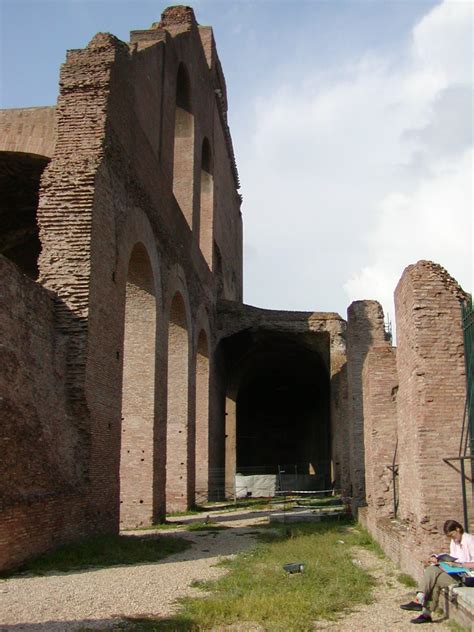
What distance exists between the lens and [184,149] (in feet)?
63.8

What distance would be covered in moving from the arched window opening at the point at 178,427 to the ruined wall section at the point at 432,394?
31.3 ft

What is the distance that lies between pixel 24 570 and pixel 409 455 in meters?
4.11

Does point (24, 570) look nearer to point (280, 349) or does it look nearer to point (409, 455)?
point (409, 455)

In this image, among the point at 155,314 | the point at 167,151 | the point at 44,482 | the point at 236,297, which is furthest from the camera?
the point at 236,297

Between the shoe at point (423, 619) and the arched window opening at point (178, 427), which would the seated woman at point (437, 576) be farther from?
the arched window opening at point (178, 427)

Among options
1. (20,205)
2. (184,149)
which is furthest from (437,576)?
(184,149)

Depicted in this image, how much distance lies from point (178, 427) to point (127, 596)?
10226mm

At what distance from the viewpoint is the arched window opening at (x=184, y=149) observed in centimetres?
1878

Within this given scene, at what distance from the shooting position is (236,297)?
30078 mm

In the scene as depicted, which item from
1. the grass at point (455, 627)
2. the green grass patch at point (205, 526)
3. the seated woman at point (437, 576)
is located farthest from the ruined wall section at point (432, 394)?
the green grass patch at point (205, 526)

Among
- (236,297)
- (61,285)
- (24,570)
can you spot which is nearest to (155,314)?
(61,285)

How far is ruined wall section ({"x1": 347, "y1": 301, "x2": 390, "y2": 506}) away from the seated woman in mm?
7084

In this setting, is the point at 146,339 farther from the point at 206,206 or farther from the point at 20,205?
the point at 206,206

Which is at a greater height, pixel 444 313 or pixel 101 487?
pixel 444 313
